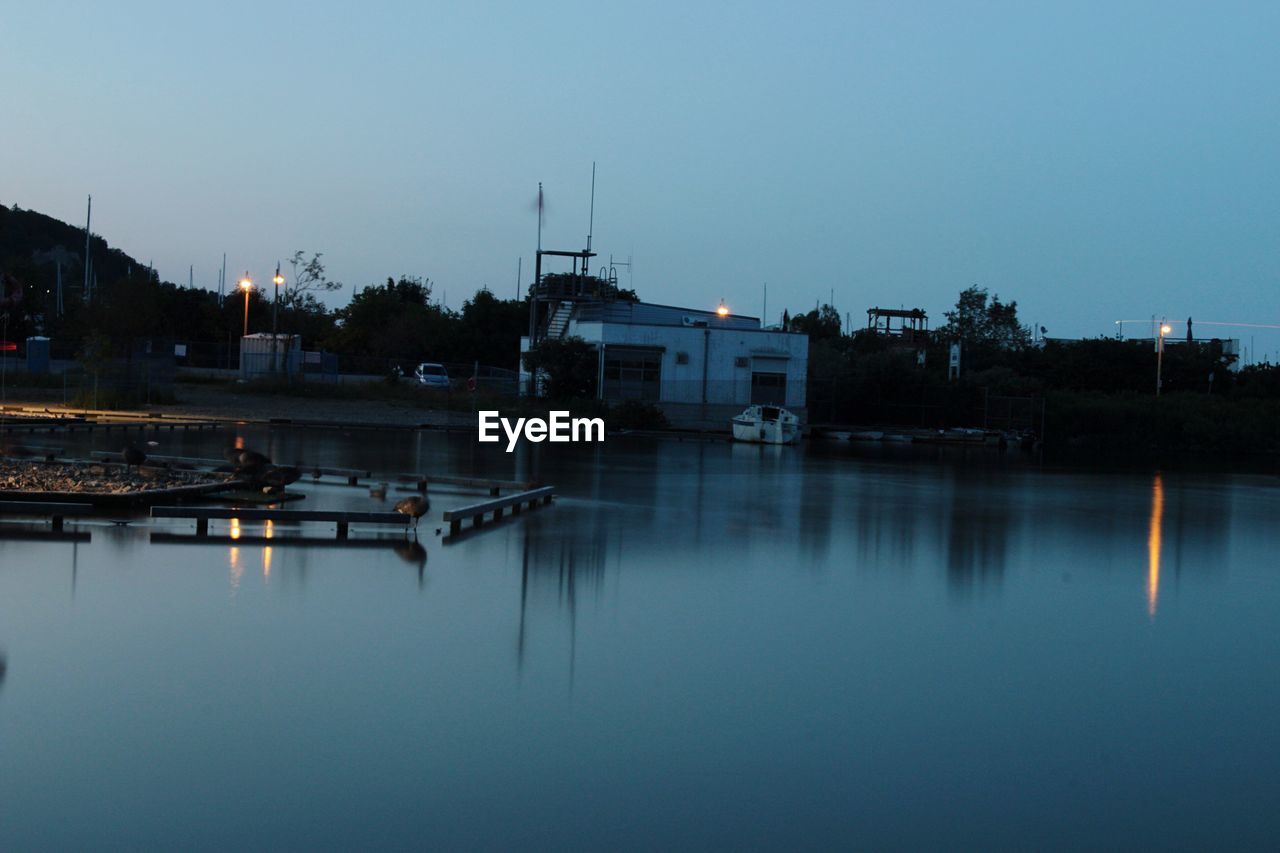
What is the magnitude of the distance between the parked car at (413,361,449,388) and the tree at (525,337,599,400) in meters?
10.8

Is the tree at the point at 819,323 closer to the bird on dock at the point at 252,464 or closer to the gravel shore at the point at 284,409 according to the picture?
the gravel shore at the point at 284,409

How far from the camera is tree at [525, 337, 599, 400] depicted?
53188 mm

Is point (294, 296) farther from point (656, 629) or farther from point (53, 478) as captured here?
point (656, 629)

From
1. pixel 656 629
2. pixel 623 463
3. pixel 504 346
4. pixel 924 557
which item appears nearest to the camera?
pixel 656 629

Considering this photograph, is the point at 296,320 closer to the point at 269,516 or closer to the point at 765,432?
the point at 765,432

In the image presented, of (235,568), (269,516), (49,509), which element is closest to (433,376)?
(49,509)

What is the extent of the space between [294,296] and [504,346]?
2211 centimetres

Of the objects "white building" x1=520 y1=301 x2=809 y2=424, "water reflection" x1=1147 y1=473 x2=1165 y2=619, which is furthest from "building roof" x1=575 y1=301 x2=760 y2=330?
"water reflection" x1=1147 y1=473 x2=1165 y2=619

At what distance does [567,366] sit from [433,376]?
16.2 meters

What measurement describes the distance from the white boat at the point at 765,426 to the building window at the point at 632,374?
26.3ft

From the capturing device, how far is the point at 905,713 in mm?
8703

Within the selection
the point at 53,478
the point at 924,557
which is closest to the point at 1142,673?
the point at 924,557

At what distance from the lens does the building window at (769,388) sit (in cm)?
5588

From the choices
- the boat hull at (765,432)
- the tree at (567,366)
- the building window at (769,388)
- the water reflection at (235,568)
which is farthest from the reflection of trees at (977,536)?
the building window at (769,388)
